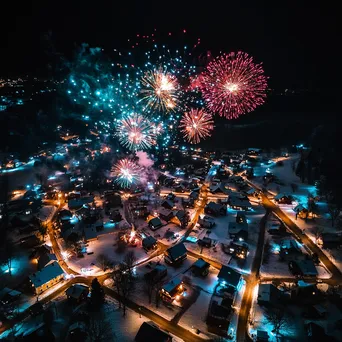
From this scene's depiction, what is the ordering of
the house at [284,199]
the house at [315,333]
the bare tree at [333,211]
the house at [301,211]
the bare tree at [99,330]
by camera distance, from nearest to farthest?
the bare tree at [99,330], the house at [315,333], the bare tree at [333,211], the house at [301,211], the house at [284,199]

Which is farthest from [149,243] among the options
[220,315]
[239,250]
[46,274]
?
[220,315]

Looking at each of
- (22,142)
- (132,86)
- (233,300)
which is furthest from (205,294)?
(22,142)

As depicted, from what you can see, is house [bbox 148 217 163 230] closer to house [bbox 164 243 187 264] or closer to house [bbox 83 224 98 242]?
house [bbox 164 243 187 264]

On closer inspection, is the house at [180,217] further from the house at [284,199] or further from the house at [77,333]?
the house at [77,333]

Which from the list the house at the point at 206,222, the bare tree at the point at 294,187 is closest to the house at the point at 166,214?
the house at the point at 206,222

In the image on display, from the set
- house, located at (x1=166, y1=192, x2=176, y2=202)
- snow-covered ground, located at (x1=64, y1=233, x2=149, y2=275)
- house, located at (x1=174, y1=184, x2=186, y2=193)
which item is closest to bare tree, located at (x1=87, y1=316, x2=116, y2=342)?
snow-covered ground, located at (x1=64, y1=233, x2=149, y2=275)
